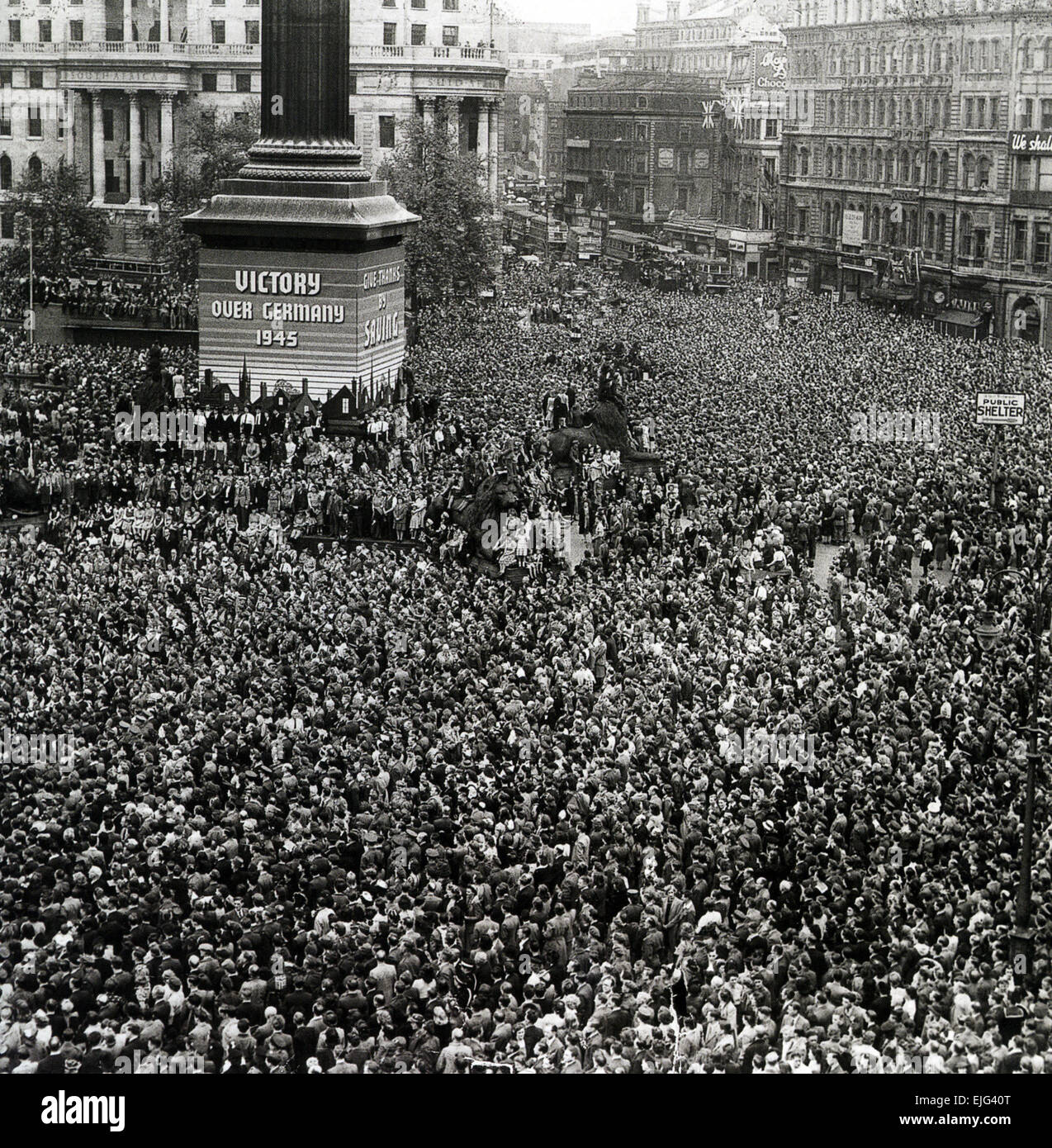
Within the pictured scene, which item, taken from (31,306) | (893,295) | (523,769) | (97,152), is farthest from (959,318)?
(523,769)

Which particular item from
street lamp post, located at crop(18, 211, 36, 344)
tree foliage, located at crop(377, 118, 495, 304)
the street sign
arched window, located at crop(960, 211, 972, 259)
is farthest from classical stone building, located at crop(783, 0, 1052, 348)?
the street sign

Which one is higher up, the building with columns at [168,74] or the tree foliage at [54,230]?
the building with columns at [168,74]

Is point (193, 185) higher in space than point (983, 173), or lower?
lower

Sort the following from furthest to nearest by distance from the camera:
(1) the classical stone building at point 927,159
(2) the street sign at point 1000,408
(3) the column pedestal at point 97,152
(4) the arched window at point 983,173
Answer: (3) the column pedestal at point 97,152
(4) the arched window at point 983,173
(1) the classical stone building at point 927,159
(2) the street sign at point 1000,408

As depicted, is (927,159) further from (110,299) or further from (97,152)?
(97,152)

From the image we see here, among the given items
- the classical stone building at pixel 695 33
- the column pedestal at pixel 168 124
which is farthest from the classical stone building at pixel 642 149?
the column pedestal at pixel 168 124

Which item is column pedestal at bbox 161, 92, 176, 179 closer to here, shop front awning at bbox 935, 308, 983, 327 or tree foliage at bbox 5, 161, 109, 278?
tree foliage at bbox 5, 161, 109, 278

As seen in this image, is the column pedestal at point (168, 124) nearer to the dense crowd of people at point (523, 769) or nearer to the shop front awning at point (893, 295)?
the shop front awning at point (893, 295)
